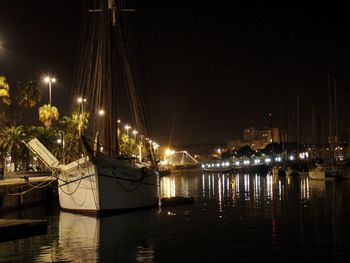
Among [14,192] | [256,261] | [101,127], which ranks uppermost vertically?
[101,127]

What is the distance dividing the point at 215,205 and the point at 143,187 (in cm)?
917

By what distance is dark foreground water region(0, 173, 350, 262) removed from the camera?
82.5ft

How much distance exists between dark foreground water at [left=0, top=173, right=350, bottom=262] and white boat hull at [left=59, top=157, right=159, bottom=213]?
1000 mm

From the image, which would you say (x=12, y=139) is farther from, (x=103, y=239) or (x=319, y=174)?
(x=319, y=174)

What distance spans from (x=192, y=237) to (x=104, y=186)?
36.6 ft

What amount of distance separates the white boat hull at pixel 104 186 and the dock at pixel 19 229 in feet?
28.4

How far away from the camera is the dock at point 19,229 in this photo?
29.0 meters

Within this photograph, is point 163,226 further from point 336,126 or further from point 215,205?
point 336,126

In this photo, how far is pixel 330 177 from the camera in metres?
102

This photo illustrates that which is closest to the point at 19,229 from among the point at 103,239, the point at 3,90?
the point at 103,239

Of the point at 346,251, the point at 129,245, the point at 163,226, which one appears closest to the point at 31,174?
the point at 163,226

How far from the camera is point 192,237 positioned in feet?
100

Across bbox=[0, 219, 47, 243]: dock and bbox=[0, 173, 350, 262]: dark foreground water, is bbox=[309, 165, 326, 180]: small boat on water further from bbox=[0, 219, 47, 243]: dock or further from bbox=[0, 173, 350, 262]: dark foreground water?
bbox=[0, 219, 47, 243]: dock

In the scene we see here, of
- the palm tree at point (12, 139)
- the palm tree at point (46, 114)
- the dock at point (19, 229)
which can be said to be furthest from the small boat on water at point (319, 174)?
the dock at point (19, 229)
